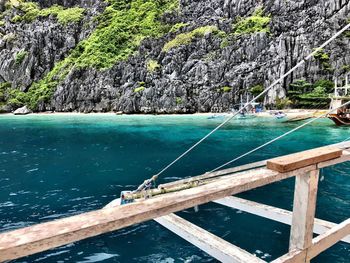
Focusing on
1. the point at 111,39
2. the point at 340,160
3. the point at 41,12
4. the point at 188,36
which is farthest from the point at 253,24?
the point at 340,160

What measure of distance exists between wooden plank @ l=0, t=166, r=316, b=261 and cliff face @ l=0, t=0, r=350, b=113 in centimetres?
6295

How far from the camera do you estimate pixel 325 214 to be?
28.7 feet

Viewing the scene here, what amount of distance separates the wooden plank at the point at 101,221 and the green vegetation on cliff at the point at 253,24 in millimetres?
72664

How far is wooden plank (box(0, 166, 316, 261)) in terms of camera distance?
69.5 inches

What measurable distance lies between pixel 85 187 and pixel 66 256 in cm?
599

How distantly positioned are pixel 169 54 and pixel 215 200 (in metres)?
72.2

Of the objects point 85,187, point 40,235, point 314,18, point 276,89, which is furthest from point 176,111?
point 40,235

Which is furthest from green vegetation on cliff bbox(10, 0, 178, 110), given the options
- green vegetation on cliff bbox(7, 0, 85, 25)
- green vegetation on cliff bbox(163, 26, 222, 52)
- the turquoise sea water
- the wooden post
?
the wooden post

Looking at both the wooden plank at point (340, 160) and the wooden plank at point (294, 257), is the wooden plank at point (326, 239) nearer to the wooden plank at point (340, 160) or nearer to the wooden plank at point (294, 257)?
the wooden plank at point (294, 257)

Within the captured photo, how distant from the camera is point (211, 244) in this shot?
452 centimetres

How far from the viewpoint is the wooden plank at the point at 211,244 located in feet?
13.4

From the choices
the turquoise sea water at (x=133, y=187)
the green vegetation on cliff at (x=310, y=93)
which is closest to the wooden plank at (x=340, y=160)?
the turquoise sea water at (x=133, y=187)

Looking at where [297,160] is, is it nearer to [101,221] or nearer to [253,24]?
[101,221]

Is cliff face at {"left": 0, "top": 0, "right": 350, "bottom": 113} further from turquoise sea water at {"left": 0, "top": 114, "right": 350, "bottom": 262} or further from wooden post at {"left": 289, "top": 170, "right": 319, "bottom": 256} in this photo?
wooden post at {"left": 289, "top": 170, "right": 319, "bottom": 256}
